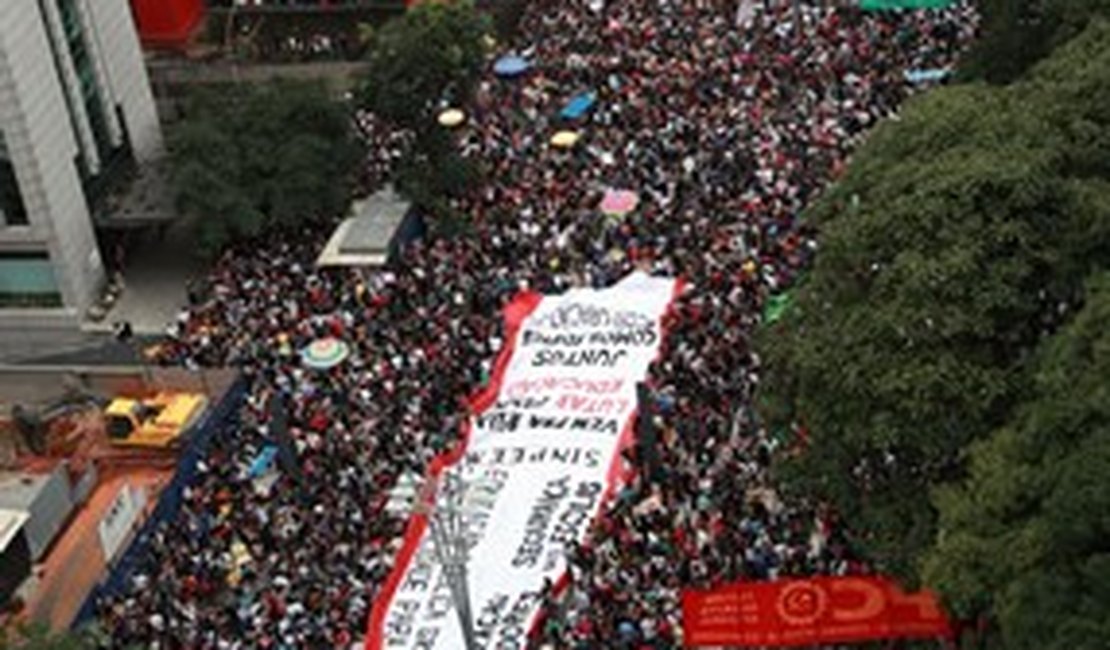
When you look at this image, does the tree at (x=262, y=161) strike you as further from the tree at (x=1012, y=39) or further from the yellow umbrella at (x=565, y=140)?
the tree at (x=1012, y=39)

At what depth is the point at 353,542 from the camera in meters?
42.0

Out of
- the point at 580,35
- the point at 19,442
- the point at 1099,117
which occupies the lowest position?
the point at 19,442

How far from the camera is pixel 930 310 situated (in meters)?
33.6

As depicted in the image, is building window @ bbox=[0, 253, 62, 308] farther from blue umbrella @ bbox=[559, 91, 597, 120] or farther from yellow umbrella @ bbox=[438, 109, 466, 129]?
blue umbrella @ bbox=[559, 91, 597, 120]

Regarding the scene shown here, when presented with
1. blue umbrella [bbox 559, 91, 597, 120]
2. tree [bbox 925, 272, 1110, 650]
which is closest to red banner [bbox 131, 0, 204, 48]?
blue umbrella [bbox 559, 91, 597, 120]

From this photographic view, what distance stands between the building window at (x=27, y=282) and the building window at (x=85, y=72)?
14.5 ft

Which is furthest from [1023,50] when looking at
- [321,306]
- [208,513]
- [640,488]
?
[208,513]

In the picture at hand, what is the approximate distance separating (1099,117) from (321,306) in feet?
72.9

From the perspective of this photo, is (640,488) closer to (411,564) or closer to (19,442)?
(411,564)

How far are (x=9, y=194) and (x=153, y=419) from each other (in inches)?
406

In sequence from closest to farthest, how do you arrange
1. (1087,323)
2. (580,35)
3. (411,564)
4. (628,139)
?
(1087,323)
(411,564)
(628,139)
(580,35)

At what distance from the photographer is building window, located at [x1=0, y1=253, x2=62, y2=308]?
5556 cm

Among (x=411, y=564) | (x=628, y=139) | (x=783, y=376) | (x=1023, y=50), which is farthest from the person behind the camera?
(x=628, y=139)

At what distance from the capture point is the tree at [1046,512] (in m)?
29.3
